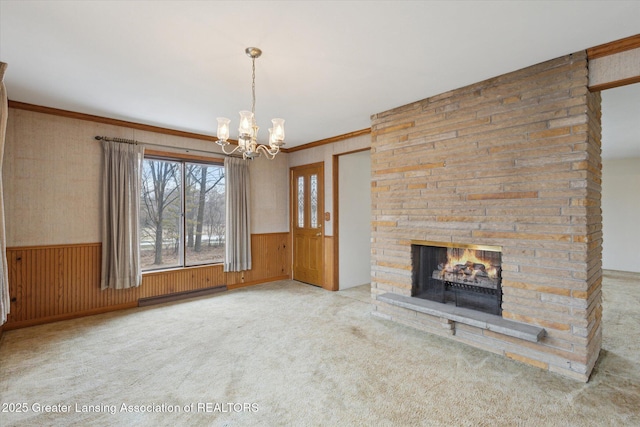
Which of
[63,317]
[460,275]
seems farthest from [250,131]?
[63,317]

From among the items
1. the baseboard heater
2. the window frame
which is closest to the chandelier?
the window frame

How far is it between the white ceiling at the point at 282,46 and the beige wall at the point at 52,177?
40 centimetres

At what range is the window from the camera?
15.4 feet

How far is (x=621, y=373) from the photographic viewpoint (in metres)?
2.49

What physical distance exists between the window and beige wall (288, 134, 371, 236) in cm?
165

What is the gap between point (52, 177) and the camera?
382 centimetres

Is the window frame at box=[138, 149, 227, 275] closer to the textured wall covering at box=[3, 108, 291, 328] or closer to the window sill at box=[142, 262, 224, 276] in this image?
the window sill at box=[142, 262, 224, 276]

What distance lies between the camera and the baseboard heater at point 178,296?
176 inches

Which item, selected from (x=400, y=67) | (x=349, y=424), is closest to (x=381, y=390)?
(x=349, y=424)

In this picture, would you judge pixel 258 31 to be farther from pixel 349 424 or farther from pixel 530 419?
pixel 530 419

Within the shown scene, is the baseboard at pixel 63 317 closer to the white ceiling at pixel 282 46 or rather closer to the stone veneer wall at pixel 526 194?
the white ceiling at pixel 282 46

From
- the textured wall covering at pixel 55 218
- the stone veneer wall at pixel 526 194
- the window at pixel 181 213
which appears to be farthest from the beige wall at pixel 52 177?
the stone veneer wall at pixel 526 194

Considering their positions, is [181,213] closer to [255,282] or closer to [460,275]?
[255,282]

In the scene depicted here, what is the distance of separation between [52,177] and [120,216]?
88 centimetres
